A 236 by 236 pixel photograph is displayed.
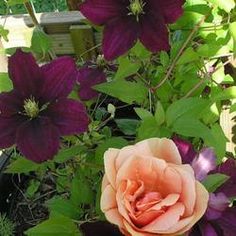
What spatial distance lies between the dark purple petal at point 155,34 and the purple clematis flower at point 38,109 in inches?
3.7

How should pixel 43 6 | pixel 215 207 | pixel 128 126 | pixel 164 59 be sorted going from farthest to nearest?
pixel 43 6
pixel 128 126
pixel 164 59
pixel 215 207

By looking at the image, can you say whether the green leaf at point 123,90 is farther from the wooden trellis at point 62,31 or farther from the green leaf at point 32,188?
the wooden trellis at point 62,31

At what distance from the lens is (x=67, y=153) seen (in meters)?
0.72

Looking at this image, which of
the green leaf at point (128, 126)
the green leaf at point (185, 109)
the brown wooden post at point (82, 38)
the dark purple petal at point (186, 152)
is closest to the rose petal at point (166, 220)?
the dark purple petal at point (186, 152)

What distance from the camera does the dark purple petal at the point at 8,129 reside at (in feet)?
1.90

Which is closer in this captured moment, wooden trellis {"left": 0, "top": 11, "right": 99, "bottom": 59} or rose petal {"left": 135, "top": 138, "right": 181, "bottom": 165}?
rose petal {"left": 135, "top": 138, "right": 181, "bottom": 165}

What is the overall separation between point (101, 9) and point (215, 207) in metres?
0.27

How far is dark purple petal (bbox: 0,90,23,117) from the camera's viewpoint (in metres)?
0.60

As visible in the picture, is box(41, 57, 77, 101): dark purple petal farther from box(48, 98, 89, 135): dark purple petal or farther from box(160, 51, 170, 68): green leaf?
box(160, 51, 170, 68): green leaf

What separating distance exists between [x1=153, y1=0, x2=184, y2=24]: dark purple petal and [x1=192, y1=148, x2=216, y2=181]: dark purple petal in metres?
0.17

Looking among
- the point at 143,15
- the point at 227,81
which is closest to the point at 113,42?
the point at 143,15

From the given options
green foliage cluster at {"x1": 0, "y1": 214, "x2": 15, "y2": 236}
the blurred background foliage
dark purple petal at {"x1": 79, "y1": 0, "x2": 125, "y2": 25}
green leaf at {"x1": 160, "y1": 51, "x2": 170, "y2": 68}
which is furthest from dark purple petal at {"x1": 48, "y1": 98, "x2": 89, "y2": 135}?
the blurred background foliage

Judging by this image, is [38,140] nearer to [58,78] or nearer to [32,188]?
[58,78]

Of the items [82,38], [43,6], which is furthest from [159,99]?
[43,6]
